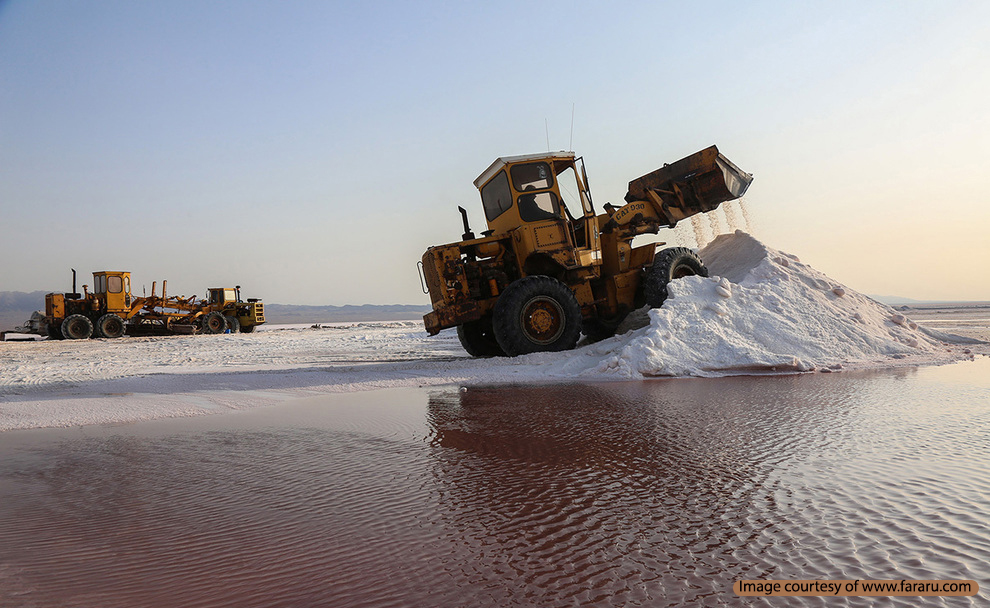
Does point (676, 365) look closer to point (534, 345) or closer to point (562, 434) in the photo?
point (534, 345)

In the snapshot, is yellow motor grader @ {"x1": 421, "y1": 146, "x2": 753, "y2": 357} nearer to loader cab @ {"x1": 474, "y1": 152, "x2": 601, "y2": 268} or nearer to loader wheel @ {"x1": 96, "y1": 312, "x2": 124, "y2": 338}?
loader cab @ {"x1": 474, "y1": 152, "x2": 601, "y2": 268}

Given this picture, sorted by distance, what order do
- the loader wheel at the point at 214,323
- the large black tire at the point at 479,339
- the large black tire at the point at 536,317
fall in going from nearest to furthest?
the large black tire at the point at 536,317 → the large black tire at the point at 479,339 → the loader wheel at the point at 214,323

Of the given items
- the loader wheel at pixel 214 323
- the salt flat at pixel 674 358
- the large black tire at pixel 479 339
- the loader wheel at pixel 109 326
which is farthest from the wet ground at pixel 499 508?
the loader wheel at pixel 214 323

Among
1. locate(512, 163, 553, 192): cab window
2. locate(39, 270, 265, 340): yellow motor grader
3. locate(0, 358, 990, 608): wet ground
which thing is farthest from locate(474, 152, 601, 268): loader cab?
locate(39, 270, 265, 340): yellow motor grader

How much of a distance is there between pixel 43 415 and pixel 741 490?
618 centimetres

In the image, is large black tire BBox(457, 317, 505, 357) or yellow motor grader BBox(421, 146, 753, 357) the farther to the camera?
large black tire BBox(457, 317, 505, 357)

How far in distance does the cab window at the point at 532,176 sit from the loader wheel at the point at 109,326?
21.2m

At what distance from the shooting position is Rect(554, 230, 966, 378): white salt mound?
8.29 meters

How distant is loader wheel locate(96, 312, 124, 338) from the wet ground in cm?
2260

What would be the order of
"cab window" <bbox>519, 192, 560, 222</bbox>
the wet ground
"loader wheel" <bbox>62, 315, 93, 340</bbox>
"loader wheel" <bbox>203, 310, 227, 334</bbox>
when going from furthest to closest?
"loader wheel" <bbox>203, 310, 227, 334</bbox>
"loader wheel" <bbox>62, 315, 93, 340</bbox>
"cab window" <bbox>519, 192, 560, 222</bbox>
the wet ground

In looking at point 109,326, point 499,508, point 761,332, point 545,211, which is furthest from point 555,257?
point 109,326

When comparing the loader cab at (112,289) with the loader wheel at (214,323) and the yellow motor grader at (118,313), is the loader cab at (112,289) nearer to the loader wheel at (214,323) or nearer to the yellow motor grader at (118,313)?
the yellow motor grader at (118,313)

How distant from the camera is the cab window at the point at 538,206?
10.6 meters

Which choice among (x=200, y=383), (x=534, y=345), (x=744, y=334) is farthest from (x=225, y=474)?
(x=744, y=334)
